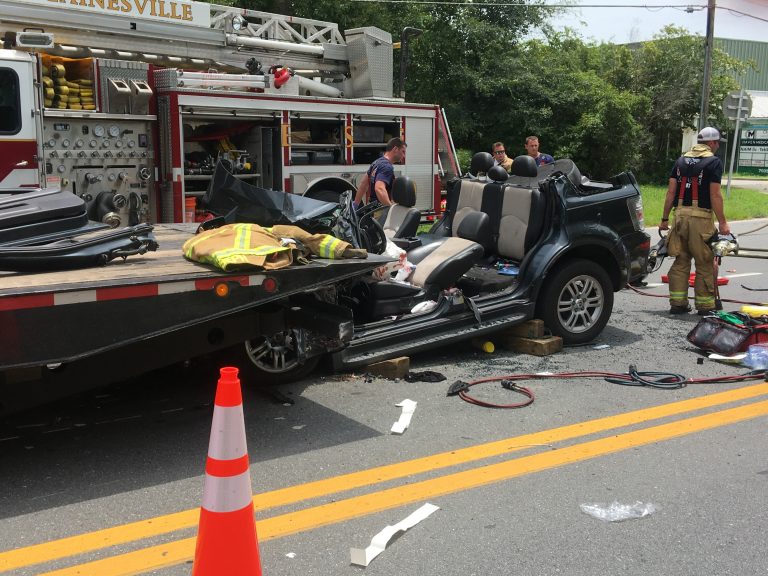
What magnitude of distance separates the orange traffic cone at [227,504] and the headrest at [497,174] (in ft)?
15.6

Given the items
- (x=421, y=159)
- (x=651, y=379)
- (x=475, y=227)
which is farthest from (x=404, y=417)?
(x=421, y=159)

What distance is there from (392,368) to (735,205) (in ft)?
63.6

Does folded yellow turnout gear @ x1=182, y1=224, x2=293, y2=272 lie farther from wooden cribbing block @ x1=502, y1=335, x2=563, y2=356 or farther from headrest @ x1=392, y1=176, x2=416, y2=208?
wooden cribbing block @ x1=502, y1=335, x2=563, y2=356

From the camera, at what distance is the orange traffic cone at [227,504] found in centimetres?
297

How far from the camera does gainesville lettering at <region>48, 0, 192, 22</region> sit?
37.1 feet

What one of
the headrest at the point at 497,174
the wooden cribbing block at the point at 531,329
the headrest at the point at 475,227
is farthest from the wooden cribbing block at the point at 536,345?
the headrest at the point at 497,174

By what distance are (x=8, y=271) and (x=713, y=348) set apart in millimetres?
5195

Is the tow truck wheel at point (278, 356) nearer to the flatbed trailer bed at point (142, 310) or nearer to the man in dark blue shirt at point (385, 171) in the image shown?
the flatbed trailer bed at point (142, 310)

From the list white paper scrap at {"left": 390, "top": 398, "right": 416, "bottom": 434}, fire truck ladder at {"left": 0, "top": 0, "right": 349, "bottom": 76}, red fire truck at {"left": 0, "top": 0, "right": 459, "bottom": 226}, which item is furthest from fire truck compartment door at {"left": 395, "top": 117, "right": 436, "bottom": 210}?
white paper scrap at {"left": 390, "top": 398, "right": 416, "bottom": 434}

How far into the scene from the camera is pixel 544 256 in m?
6.79

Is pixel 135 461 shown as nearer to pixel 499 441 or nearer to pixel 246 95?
pixel 499 441

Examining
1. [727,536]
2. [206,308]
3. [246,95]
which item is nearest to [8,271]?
[206,308]

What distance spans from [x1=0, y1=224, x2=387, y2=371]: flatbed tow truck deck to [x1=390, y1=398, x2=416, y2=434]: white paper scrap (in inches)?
37.8

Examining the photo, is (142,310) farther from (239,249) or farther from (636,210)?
(636,210)
